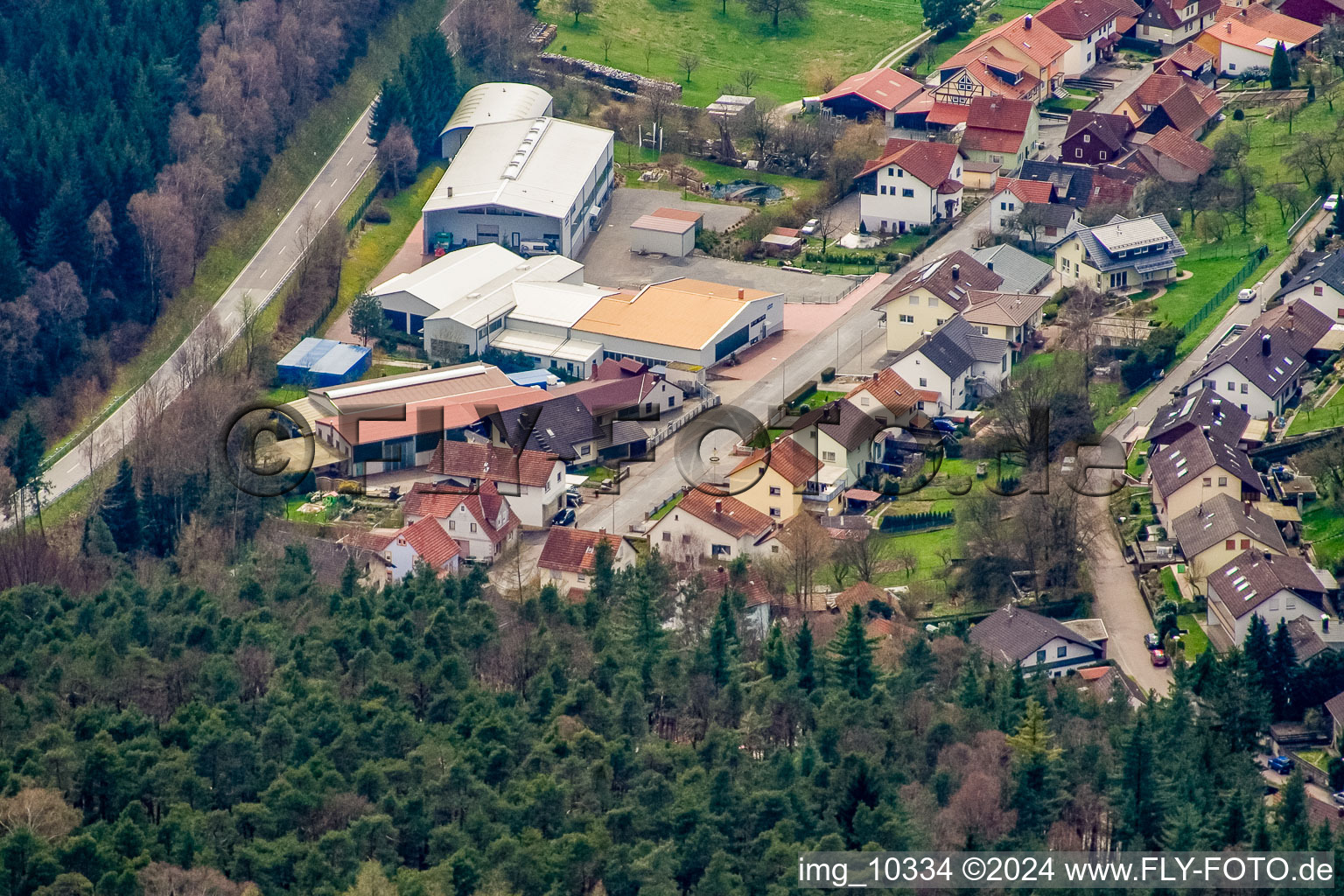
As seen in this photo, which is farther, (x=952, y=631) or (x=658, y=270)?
(x=658, y=270)

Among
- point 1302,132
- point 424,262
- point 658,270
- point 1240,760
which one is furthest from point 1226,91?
point 1240,760

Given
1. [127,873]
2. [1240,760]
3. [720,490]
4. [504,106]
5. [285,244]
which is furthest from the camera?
[504,106]

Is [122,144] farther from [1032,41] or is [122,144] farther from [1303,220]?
[1303,220]

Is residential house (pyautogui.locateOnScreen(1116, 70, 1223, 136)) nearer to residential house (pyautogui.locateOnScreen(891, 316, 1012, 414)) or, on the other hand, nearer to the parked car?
residential house (pyautogui.locateOnScreen(891, 316, 1012, 414))

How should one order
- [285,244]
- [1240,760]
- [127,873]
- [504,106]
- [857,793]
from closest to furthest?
[127,873], [857,793], [1240,760], [285,244], [504,106]

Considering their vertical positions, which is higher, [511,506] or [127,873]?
[127,873]

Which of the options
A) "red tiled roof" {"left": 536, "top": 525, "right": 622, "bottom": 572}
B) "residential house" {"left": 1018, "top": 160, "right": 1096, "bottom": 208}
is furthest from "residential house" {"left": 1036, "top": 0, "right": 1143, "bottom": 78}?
"red tiled roof" {"left": 536, "top": 525, "right": 622, "bottom": 572}

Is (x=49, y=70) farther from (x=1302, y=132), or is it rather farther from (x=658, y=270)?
(x=1302, y=132)
